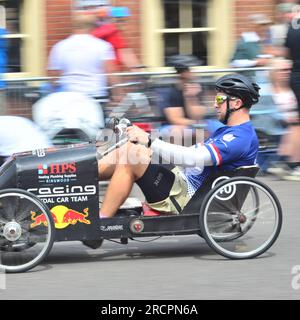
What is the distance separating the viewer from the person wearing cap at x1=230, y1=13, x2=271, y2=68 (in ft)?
37.9

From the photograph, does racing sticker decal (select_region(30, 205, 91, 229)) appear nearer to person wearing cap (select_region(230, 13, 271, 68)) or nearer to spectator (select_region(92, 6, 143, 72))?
spectator (select_region(92, 6, 143, 72))

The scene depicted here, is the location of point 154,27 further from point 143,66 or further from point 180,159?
point 180,159

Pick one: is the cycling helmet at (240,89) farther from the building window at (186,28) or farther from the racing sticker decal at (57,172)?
the building window at (186,28)

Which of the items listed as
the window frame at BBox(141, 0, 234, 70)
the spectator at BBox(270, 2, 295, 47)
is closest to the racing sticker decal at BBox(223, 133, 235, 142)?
the spectator at BBox(270, 2, 295, 47)

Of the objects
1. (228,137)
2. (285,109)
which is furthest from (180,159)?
(285,109)

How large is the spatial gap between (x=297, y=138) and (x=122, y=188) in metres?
4.04

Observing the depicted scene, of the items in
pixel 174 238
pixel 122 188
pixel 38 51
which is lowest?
pixel 174 238

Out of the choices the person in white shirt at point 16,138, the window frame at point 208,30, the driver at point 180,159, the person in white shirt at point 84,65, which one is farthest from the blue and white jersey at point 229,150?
the window frame at point 208,30

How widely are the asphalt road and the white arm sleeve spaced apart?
0.75 metres

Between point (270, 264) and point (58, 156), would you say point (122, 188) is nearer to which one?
point (58, 156)

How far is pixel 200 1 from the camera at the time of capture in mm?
13219

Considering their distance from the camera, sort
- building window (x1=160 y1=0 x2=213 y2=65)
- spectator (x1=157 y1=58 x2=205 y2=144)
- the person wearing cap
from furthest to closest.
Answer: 1. building window (x1=160 y1=0 x2=213 y2=65)
2. the person wearing cap
3. spectator (x1=157 y1=58 x2=205 y2=144)
